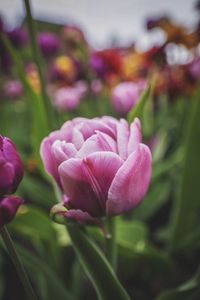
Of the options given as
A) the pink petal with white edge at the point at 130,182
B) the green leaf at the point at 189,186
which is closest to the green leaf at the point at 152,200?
the green leaf at the point at 189,186

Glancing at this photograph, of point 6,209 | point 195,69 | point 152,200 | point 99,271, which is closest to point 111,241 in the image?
point 99,271

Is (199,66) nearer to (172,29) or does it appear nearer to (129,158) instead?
(172,29)

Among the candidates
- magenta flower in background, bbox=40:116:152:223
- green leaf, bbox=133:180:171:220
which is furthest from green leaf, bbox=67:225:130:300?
green leaf, bbox=133:180:171:220

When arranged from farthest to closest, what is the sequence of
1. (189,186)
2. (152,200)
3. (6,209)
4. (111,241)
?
(152,200) < (189,186) < (111,241) < (6,209)

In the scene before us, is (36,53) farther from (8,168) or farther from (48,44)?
(48,44)

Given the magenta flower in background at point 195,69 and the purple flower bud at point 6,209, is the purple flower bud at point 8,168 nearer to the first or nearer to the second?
the purple flower bud at point 6,209

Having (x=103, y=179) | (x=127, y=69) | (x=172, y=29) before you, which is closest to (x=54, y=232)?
(x=103, y=179)

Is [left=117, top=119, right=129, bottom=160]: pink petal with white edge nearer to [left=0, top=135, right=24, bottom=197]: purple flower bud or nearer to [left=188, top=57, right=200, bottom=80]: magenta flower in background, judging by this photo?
[left=0, top=135, right=24, bottom=197]: purple flower bud
